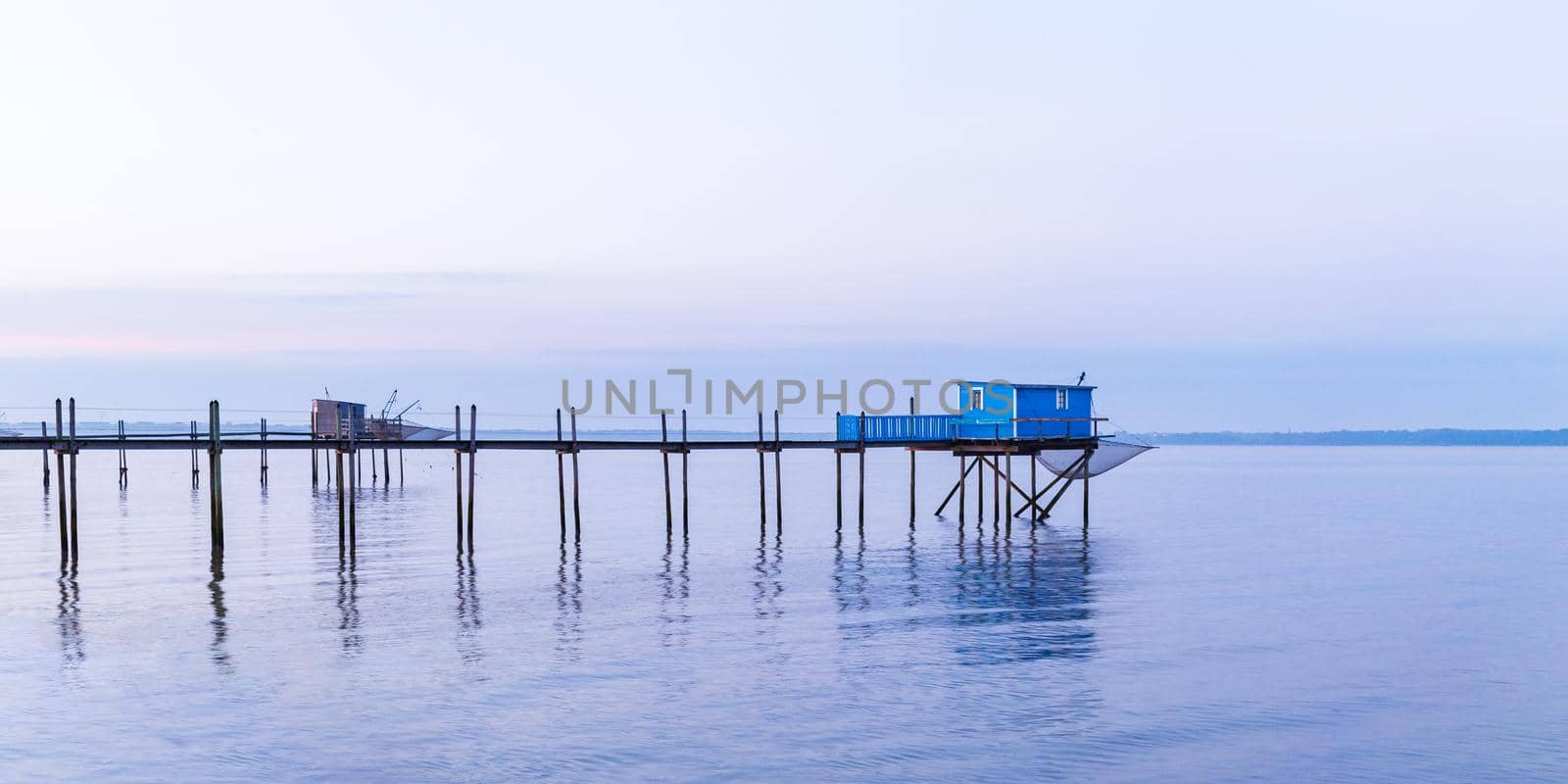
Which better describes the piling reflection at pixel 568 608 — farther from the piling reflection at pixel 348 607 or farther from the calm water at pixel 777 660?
the piling reflection at pixel 348 607

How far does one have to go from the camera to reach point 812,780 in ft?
54.0

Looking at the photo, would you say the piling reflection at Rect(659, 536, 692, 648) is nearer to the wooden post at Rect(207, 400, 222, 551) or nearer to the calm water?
the calm water

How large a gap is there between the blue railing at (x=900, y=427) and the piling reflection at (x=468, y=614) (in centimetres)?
1469

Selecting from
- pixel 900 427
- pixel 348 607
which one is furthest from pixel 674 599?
pixel 900 427

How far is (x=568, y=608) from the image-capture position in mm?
29391

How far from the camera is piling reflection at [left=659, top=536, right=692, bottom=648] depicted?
2589 cm

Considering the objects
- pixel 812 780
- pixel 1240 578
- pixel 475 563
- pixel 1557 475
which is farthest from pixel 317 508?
pixel 1557 475

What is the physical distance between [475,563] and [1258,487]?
273ft

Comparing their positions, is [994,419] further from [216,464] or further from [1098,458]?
[216,464]

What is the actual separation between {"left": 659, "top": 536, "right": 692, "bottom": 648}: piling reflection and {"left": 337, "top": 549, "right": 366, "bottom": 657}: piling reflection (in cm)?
581

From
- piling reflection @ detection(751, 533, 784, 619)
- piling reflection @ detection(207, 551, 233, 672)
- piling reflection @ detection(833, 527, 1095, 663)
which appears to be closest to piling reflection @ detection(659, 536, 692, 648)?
piling reflection @ detection(751, 533, 784, 619)

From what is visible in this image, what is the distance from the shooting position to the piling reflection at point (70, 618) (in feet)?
76.0

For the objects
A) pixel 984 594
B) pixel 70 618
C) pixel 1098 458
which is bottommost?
pixel 984 594

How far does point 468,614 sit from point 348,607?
3.07 m
